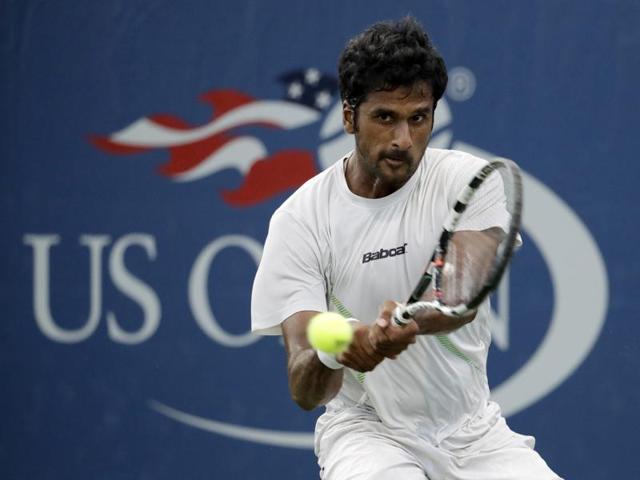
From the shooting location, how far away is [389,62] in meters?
3.73

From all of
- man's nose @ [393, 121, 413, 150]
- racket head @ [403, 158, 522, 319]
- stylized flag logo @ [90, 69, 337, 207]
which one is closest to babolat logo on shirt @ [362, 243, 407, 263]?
racket head @ [403, 158, 522, 319]

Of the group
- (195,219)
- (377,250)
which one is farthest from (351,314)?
(195,219)

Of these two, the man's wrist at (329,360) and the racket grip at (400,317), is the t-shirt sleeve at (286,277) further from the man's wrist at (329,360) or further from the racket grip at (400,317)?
the racket grip at (400,317)

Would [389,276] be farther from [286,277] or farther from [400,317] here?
[400,317]

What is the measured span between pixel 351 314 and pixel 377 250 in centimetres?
20

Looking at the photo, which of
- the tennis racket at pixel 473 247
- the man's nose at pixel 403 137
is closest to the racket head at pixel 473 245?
the tennis racket at pixel 473 247

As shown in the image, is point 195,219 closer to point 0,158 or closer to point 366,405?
point 0,158

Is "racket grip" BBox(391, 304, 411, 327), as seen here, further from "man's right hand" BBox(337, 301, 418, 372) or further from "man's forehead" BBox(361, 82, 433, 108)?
"man's forehead" BBox(361, 82, 433, 108)

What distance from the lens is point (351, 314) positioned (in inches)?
150

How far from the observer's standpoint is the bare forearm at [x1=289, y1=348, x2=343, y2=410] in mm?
3578

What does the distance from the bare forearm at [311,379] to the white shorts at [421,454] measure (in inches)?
7.6

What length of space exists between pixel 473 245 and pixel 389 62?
583 mm

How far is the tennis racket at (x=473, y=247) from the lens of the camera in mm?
3258

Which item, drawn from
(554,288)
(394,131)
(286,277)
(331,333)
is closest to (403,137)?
(394,131)
